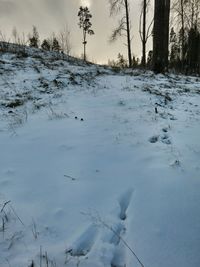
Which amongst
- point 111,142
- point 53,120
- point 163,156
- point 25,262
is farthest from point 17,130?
point 25,262

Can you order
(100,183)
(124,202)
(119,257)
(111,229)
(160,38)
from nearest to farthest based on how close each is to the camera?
(119,257) → (111,229) → (124,202) → (100,183) → (160,38)

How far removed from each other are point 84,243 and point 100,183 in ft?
2.91

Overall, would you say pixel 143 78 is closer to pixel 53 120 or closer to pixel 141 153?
pixel 53 120

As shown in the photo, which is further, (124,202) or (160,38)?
(160,38)

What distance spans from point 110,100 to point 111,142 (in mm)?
2273

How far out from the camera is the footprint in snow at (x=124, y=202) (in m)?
2.70

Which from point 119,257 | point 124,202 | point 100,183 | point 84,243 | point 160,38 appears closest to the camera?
point 119,257

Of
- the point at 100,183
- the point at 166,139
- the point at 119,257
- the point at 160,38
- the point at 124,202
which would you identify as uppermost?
the point at 160,38

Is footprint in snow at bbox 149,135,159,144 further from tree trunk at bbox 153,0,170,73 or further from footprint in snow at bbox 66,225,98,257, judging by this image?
tree trunk at bbox 153,0,170,73

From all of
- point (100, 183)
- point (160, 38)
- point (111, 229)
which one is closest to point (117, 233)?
point (111, 229)

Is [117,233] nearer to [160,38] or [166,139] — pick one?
[166,139]

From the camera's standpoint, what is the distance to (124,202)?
2.88m

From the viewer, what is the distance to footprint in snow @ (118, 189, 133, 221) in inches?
106

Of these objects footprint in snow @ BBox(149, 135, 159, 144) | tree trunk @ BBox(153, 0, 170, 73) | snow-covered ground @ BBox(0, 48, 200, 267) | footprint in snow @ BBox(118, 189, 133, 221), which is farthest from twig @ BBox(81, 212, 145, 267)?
tree trunk @ BBox(153, 0, 170, 73)
